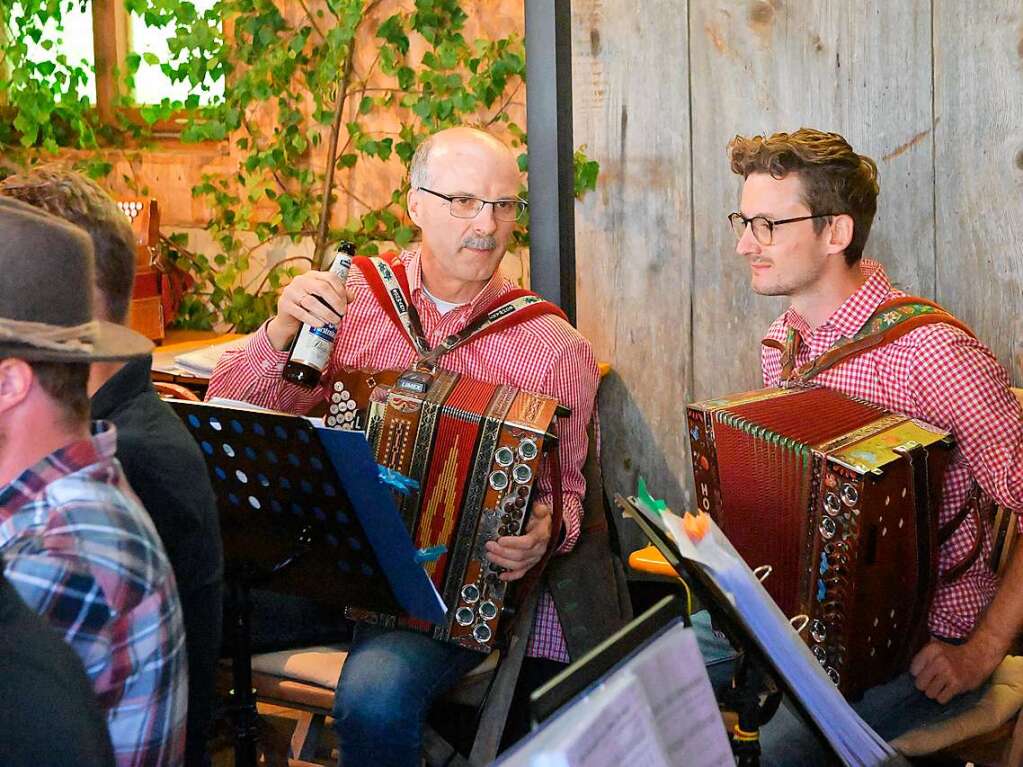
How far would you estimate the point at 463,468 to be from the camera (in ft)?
6.97

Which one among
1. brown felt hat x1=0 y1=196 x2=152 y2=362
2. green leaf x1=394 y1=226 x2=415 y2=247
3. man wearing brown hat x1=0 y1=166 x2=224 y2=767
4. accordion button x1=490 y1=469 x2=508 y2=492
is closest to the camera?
brown felt hat x1=0 y1=196 x2=152 y2=362

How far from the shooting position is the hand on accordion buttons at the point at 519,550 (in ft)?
7.04

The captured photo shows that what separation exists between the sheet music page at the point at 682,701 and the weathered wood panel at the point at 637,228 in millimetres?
1711

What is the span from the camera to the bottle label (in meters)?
2.37

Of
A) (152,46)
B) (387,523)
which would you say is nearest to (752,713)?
(387,523)

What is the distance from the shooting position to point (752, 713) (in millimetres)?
1709

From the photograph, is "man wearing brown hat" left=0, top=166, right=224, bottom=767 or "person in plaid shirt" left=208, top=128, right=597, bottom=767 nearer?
"man wearing brown hat" left=0, top=166, right=224, bottom=767

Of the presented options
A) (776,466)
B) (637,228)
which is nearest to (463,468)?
(776,466)

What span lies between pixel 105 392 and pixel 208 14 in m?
2.47

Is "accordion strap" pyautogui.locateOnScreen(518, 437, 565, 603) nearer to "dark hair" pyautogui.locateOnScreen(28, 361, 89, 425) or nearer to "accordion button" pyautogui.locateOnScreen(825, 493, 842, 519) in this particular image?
"accordion button" pyautogui.locateOnScreen(825, 493, 842, 519)

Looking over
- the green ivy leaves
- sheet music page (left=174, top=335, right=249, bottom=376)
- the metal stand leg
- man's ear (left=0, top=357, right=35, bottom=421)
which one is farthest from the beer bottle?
the green ivy leaves

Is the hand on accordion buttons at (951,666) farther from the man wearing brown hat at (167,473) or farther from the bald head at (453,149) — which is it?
the bald head at (453,149)

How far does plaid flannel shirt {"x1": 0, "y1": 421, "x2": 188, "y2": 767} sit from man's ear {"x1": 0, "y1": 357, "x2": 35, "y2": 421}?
0.06 metres

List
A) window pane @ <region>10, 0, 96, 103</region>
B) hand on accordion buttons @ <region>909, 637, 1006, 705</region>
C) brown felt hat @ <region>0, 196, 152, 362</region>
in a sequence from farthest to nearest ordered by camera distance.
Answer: window pane @ <region>10, 0, 96, 103</region>
hand on accordion buttons @ <region>909, 637, 1006, 705</region>
brown felt hat @ <region>0, 196, 152, 362</region>
